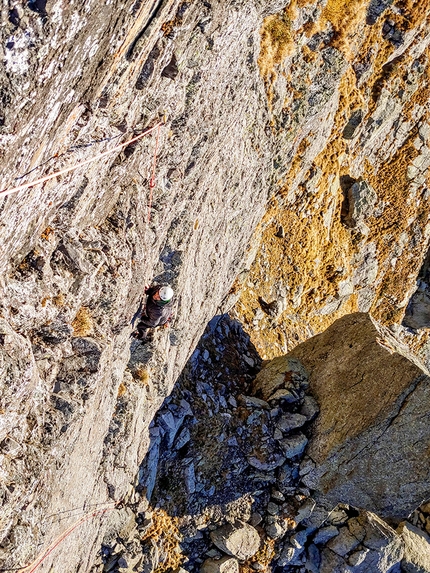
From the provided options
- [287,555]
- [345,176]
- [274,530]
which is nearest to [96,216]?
[274,530]

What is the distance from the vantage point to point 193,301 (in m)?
10.4

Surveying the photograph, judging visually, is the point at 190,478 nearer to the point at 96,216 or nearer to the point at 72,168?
the point at 96,216

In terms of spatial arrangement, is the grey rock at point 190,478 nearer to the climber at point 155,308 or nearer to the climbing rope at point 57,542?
the climbing rope at point 57,542

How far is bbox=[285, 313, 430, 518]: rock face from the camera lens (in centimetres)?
1027

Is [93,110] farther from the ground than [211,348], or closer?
farther from the ground

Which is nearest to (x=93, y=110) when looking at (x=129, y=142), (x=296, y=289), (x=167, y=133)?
(x=129, y=142)

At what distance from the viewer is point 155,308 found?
845 cm

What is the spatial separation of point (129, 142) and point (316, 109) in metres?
6.58

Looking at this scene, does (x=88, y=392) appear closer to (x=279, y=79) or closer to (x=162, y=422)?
(x=162, y=422)

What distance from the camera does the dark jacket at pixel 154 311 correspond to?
8427 millimetres

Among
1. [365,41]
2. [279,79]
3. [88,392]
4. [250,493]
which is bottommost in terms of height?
[250,493]

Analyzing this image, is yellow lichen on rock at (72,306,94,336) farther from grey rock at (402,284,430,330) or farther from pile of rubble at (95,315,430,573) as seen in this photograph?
grey rock at (402,284,430,330)

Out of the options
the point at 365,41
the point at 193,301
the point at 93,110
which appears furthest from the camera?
the point at 365,41

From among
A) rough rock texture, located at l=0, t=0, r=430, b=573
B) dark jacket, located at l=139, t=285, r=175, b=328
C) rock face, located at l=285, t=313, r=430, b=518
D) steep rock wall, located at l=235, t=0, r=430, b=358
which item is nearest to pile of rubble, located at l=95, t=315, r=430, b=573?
rough rock texture, located at l=0, t=0, r=430, b=573
